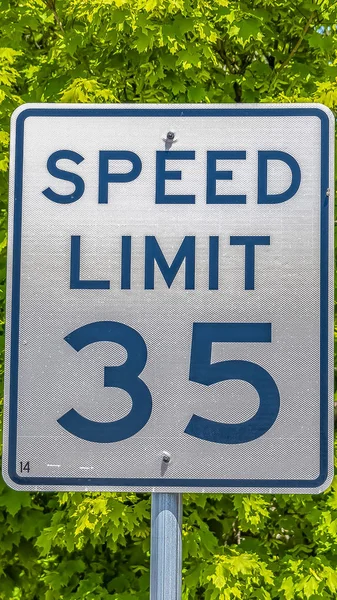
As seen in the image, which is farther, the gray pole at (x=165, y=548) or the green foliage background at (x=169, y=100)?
the green foliage background at (x=169, y=100)

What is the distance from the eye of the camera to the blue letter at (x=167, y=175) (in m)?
1.28

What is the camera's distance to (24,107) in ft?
4.37

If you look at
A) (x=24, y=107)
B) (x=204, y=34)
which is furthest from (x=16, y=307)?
(x=204, y=34)

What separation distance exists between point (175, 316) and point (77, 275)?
0.17 m

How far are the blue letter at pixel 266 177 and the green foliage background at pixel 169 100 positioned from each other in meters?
2.40

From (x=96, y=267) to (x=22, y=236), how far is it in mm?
134

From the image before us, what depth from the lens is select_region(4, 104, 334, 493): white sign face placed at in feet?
4.10

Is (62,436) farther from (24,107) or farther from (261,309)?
(24,107)

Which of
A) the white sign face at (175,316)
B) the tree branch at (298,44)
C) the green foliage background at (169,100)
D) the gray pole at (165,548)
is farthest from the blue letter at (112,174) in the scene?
the tree branch at (298,44)

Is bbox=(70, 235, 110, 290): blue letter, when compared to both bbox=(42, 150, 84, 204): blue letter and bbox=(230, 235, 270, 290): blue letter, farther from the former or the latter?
bbox=(230, 235, 270, 290): blue letter

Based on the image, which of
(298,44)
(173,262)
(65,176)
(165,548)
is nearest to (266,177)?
(173,262)

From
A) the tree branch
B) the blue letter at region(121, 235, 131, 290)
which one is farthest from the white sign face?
the tree branch

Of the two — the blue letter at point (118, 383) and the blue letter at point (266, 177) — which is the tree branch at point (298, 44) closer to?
the blue letter at point (266, 177)

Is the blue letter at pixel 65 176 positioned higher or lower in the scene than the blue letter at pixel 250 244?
higher
